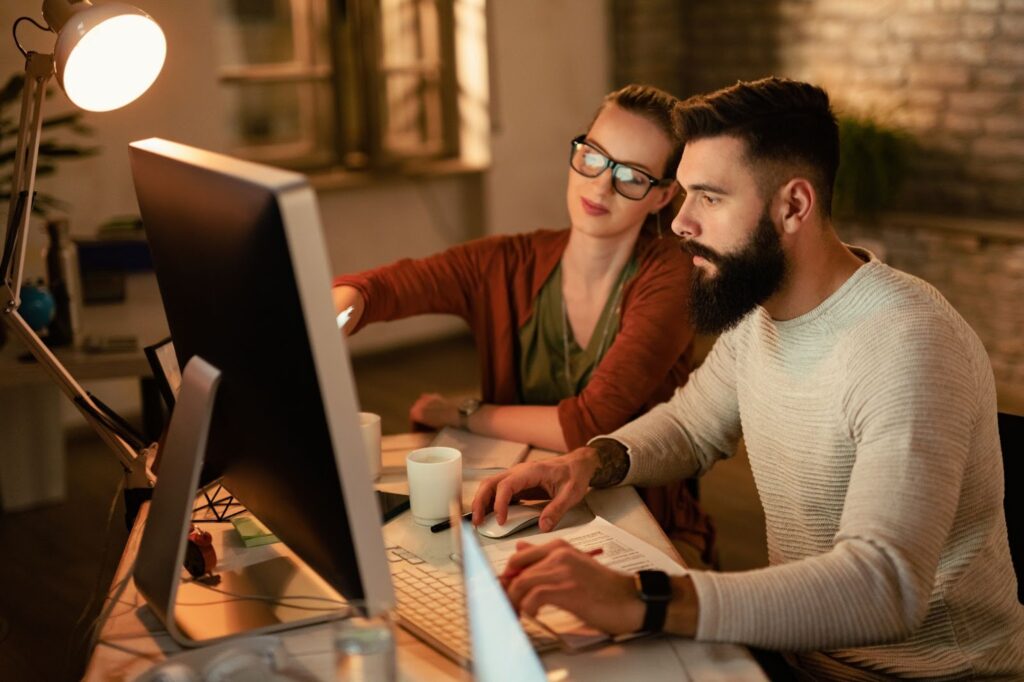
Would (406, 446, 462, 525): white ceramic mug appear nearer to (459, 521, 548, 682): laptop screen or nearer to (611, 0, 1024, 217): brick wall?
(459, 521, 548, 682): laptop screen

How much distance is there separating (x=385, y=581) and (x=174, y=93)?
11.9 feet

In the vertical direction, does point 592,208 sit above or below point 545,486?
above

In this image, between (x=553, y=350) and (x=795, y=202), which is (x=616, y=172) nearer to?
(x=553, y=350)

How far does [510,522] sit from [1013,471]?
67 centimetres

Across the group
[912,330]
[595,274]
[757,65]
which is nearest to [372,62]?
[757,65]

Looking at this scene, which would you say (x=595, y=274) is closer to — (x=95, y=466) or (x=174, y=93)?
(x=95, y=466)

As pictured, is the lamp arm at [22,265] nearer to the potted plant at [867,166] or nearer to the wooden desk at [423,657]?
the wooden desk at [423,657]

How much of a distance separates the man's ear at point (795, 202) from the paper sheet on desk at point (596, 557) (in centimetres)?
44

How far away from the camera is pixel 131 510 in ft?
5.07

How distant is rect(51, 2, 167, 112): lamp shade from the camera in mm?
1530

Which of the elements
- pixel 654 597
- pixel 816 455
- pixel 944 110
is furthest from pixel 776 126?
pixel 944 110

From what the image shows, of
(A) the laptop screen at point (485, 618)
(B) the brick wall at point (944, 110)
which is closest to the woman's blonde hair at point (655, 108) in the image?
(A) the laptop screen at point (485, 618)

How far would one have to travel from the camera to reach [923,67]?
15.3 ft

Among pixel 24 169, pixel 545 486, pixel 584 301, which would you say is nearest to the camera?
pixel 545 486
